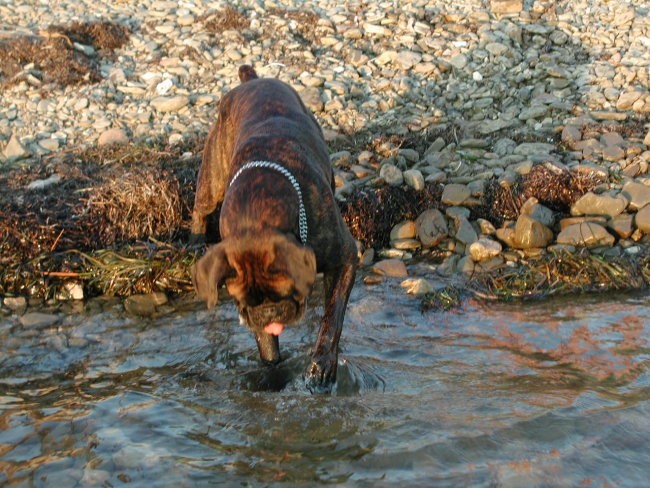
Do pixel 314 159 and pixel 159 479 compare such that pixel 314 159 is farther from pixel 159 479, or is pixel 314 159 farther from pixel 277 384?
pixel 159 479

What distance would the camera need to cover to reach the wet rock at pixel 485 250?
24.7ft

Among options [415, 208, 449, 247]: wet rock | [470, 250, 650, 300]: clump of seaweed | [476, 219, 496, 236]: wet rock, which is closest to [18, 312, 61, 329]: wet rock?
[415, 208, 449, 247]: wet rock

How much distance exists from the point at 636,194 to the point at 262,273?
474 centimetres

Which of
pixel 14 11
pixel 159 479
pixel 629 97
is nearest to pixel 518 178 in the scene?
pixel 629 97

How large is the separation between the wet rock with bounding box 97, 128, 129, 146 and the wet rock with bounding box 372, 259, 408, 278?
161 inches

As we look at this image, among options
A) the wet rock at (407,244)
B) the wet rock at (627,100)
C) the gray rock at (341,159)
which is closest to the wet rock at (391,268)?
the wet rock at (407,244)

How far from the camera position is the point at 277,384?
5590mm

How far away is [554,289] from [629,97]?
4252 mm

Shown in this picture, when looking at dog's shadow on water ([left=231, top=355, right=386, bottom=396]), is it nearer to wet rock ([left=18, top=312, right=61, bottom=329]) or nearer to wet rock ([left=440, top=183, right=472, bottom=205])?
wet rock ([left=18, top=312, right=61, bottom=329])

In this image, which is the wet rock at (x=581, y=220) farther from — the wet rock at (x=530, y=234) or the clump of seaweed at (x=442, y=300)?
the clump of seaweed at (x=442, y=300)

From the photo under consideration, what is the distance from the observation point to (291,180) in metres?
5.17

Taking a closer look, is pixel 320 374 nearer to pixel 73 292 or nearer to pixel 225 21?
pixel 73 292

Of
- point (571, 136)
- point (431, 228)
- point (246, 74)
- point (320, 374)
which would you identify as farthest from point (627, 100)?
point (320, 374)

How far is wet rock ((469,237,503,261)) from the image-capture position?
753cm
